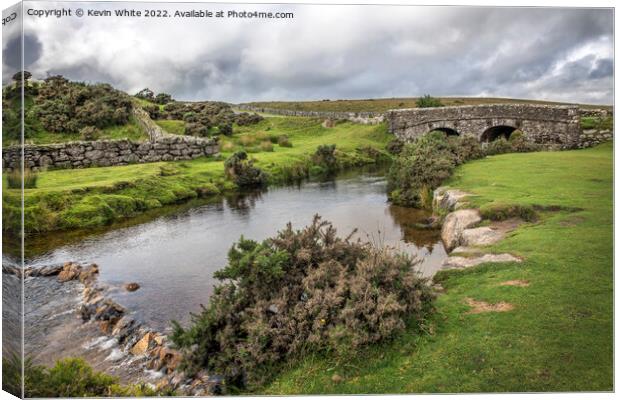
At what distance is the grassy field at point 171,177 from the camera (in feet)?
41.9

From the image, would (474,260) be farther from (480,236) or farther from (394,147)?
(394,147)

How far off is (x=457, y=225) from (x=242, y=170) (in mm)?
9587

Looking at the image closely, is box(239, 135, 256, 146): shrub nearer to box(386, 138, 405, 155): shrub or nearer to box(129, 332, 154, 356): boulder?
box(386, 138, 405, 155): shrub

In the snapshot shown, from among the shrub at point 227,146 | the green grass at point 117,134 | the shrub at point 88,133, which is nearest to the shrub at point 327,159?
the shrub at point 227,146

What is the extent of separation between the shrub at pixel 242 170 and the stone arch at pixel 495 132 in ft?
39.2

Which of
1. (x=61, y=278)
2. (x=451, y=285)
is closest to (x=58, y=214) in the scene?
(x=61, y=278)

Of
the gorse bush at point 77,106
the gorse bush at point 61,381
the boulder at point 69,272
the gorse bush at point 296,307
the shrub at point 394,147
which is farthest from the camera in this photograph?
the shrub at point 394,147

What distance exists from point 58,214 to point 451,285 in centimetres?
1015

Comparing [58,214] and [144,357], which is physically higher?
[58,214]

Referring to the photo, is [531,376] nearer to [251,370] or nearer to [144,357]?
[251,370]

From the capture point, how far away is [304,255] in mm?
6734

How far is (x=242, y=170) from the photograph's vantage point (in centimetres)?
1909

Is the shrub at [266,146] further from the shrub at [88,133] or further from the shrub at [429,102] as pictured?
the shrub at [88,133]

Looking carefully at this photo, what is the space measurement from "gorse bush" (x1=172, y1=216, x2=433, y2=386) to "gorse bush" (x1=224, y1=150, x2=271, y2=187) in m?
12.2
